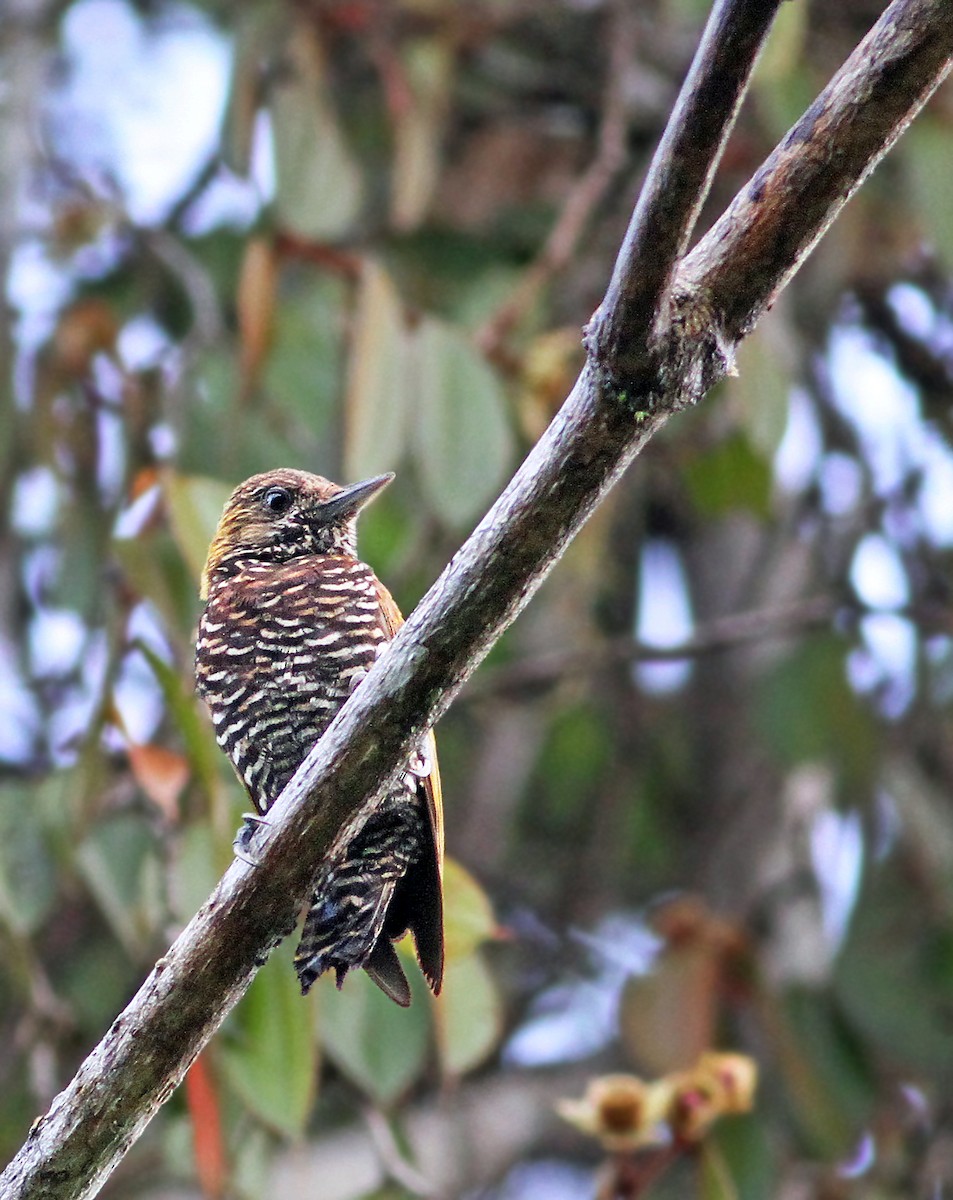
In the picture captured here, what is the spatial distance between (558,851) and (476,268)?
1.79 metres

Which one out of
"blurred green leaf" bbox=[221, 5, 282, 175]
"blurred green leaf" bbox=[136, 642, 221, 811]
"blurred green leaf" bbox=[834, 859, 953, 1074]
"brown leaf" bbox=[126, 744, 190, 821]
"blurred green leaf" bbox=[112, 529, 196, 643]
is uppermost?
"blurred green leaf" bbox=[221, 5, 282, 175]

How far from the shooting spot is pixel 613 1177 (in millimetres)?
3227

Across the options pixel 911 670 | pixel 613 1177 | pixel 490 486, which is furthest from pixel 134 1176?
pixel 911 670

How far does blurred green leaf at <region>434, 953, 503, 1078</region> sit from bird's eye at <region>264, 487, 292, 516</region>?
829mm

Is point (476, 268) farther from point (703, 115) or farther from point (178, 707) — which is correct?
point (703, 115)

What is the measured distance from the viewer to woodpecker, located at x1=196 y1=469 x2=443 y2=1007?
2529mm

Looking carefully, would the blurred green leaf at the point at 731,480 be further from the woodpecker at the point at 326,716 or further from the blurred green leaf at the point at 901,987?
the woodpecker at the point at 326,716

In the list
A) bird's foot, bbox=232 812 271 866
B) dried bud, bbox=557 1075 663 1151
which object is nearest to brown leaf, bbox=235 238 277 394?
bird's foot, bbox=232 812 271 866

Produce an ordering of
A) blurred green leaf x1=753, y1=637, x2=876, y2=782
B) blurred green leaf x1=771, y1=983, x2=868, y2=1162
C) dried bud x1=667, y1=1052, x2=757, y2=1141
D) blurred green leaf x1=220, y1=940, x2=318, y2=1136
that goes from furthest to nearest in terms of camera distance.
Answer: blurred green leaf x1=753, y1=637, x2=876, y2=782
blurred green leaf x1=771, y1=983, x2=868, y2=1162
dried bud x1=667, y1=1052, x2=757, y2=1141
blurred green leaf x1=220, y1=940, x2=318, y2=1136

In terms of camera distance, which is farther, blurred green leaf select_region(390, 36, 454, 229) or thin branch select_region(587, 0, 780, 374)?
blurred green leaf select_region(390, 36, 454, 229)

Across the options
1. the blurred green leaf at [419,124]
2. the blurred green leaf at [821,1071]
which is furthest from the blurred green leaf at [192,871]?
the blurred green leaf at [419,124]

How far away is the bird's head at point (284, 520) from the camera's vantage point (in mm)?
2990

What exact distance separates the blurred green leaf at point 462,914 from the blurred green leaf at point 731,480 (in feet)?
5.64

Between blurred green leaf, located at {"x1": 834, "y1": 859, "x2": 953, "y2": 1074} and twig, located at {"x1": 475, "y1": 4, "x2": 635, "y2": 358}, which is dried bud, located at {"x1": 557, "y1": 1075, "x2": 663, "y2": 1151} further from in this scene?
twig, located at {"x1": 475, "y1": 4, "x2": 635, "y2": 358}
